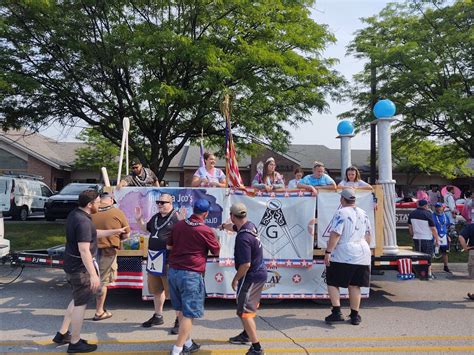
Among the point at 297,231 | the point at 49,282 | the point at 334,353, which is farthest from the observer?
the point at 49,282

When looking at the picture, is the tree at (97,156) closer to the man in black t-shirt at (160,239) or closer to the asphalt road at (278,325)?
the asphalt road at (278,325)

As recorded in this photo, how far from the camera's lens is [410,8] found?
18.8 metres

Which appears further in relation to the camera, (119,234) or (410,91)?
(410,91)

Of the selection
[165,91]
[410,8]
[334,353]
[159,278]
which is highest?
[410,8]

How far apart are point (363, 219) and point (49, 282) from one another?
20.0 feet

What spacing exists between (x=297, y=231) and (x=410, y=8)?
15421 millimetres

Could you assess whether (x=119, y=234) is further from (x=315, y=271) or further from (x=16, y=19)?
(x=16, y=19)

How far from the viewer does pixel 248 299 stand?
15.9ft

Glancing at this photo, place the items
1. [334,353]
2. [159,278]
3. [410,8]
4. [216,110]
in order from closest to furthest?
[334,353], [159,278], [216,110], [410,8]

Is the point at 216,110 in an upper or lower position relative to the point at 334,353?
upper

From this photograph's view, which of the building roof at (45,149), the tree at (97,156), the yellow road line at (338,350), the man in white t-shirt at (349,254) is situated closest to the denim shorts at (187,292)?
the yellow road line at (338,350)

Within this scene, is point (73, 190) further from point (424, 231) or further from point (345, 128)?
point (424, 231)

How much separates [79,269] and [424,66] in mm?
15457

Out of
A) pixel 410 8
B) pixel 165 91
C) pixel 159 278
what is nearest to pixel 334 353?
pixel 159 278
